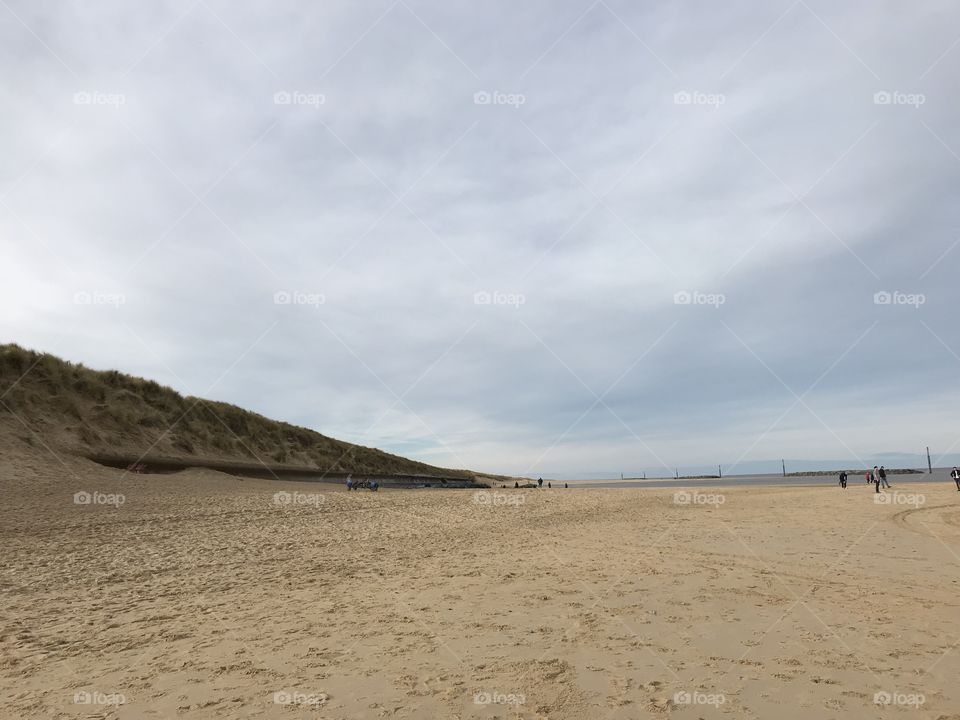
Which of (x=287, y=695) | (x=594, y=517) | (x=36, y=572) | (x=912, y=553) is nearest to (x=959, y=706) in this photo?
(x=287, y=695)

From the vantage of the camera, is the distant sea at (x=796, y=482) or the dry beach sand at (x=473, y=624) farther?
the distant sea at (x=796, y=482)

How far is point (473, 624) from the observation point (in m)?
8.52

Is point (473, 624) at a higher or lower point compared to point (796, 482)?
higher

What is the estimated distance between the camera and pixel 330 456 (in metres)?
71.0

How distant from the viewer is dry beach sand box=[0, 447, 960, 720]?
593 centimetres

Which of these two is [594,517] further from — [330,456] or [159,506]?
[330,456]

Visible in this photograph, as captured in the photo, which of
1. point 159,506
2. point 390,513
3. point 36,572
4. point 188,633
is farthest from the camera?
point 390,513

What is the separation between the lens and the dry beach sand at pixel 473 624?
5926 mm

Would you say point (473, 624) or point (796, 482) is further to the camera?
point (796, 482)

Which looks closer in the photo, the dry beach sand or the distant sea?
the dry beach sand

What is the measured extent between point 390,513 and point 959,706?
23.4 m

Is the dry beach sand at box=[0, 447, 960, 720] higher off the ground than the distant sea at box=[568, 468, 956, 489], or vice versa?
the dry beach sand at box=[0, 447, 960, 720]

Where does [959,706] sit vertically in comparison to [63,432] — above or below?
below

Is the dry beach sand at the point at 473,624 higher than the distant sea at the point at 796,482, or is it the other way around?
the dry beach sand at the point at 473,624
